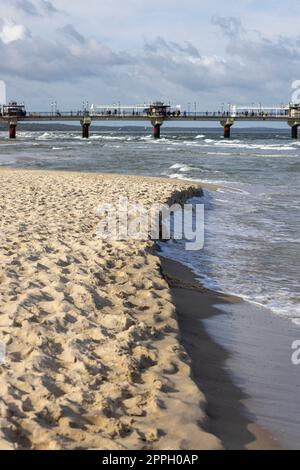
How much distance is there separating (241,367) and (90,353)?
153 cm

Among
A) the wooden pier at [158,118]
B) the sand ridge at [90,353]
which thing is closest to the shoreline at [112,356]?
the sand ridge at [90,353]

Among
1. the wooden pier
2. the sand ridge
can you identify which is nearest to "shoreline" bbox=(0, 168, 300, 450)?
the sand ridge

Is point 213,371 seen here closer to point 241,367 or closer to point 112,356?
point 241,367

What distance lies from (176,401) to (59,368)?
967 millimetres

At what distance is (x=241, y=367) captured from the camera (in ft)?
19.3

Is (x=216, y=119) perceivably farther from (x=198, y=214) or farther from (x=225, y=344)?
(x=225, y=344)

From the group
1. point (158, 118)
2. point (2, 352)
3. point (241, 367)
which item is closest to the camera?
point (2, 352)

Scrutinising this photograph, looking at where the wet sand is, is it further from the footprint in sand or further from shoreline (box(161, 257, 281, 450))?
the footprint in sand

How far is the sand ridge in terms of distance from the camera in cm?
404

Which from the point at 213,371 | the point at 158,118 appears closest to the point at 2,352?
the point at 213,371

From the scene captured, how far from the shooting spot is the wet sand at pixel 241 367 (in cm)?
455

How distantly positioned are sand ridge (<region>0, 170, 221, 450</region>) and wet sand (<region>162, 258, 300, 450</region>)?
0.26m

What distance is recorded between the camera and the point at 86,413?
13.9ft
